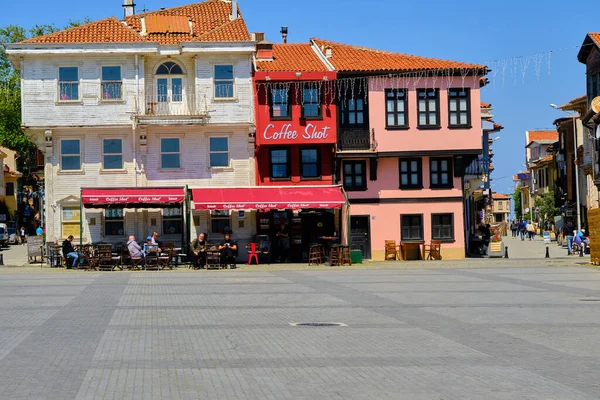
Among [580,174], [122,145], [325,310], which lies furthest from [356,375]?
[580,174]

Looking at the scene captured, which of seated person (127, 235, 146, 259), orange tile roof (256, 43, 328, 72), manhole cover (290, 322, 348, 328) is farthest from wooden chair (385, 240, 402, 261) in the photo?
manhole cover (290, 322, 348, 328)

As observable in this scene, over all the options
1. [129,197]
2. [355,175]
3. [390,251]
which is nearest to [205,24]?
[355,175]

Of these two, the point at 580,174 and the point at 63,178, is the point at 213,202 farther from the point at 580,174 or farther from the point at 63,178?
the point at 580,174

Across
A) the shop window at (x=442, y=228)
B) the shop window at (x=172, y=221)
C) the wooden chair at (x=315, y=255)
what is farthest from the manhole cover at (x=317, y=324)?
the shop window at (x=442, y=228)

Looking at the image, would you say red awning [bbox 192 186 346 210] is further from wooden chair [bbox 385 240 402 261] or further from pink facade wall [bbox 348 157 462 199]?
wooden chair [bbox 385 240 402 261]

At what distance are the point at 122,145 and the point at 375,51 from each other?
1415 cm

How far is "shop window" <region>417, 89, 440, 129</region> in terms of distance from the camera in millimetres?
44094

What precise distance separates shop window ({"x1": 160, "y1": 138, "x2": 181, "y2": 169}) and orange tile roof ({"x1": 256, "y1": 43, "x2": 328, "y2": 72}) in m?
5.38

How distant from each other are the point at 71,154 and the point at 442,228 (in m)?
17.8

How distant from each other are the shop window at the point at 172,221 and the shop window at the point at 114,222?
1.92 metres

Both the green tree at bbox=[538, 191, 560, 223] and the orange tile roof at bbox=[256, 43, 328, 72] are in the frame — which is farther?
the green tree at bbox=[538, 191, 560, 223]

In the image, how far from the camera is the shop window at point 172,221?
42.6 metres

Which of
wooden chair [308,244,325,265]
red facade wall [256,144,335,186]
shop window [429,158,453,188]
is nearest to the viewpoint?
wooden chair [308,244,325,265]

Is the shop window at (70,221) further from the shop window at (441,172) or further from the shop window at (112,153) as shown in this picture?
the shop window at (441,172)
